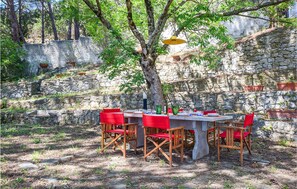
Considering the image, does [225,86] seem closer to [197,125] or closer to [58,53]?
[197,125]

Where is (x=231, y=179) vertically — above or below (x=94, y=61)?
below

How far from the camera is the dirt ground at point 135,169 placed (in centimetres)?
330

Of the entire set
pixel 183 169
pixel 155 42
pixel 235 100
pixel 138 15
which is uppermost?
pixel 138 15

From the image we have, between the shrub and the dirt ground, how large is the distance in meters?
10.2

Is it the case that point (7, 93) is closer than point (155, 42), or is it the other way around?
point (155, 42)

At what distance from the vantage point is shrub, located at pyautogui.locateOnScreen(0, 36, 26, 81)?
14.2 metres

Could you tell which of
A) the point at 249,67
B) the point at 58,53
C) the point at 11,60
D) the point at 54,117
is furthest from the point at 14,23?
the point at 249,67

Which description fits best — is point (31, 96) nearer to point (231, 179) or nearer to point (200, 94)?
point (200, 94)

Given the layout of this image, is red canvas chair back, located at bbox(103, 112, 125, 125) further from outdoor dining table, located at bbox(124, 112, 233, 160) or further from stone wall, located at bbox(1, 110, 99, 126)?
A: stone wall, located at bbox(1, 110, 99, 126)

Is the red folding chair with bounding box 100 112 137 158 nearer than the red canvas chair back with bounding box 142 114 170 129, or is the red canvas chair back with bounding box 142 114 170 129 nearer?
Result: the red canvas chair back with bounding box 142 114 170 129

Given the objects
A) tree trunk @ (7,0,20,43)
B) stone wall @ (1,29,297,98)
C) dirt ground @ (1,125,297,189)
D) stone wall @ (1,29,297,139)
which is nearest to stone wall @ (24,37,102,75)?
tree trunk @ (7,0,20,43)

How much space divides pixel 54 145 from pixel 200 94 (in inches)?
171

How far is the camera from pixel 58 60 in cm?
1691

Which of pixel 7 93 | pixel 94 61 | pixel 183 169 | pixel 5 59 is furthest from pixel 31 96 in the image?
pixel 183 169
